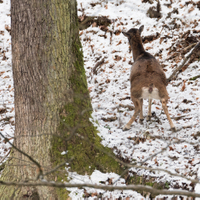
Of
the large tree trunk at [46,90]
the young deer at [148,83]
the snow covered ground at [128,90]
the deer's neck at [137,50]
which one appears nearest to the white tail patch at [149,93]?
Answer: the young deer at [148,83]

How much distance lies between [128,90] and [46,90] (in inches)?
151

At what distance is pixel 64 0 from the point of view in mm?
3307

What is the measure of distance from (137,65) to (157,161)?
239 centimetres

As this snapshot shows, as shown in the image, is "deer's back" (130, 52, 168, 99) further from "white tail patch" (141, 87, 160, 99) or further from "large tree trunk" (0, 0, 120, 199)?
"large tree trunk" (0, 0, 120, 199)

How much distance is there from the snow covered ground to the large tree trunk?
39 cm

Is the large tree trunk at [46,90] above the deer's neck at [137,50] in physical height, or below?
below

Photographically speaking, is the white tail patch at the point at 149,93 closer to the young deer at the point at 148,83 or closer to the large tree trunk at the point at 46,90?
the young deer at the point at 148,83

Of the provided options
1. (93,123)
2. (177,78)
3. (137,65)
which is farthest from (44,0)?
(177,78)

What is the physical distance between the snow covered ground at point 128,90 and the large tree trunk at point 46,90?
0.39 m

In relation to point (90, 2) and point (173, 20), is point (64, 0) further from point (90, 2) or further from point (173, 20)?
point (90, 2)

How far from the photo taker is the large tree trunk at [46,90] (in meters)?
3.14

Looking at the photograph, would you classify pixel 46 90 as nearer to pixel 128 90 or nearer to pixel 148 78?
pixel 148 78

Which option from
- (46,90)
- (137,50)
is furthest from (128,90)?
(46,90)

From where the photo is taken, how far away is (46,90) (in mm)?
3266
